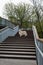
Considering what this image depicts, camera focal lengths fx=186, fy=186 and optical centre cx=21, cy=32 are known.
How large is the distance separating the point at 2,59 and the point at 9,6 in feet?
117

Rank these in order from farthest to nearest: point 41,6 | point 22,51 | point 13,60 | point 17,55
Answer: point 41,6
point 22,51
point 17,55
point 13,60

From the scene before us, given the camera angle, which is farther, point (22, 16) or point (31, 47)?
point (22, 16)

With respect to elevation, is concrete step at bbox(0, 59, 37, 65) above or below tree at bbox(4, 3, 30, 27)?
below

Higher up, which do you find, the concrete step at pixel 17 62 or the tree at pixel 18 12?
the tree at pixel 18 12

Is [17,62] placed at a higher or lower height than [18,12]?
lower

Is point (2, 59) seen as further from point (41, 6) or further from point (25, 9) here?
point (25, 9)

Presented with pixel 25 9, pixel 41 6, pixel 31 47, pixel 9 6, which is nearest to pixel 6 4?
pixel 9 6

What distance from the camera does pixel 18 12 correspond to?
43.7 metres

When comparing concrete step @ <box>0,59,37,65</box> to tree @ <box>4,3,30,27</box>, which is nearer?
concrete step @ <box>0,59,37,65</box>

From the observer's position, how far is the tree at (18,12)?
43375mm

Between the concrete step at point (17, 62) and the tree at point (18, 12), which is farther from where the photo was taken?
the tree at point (18, 12)

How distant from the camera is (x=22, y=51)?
11.3 meters

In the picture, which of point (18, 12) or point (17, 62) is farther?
point (18, 12)

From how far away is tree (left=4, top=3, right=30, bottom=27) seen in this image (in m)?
43.4
